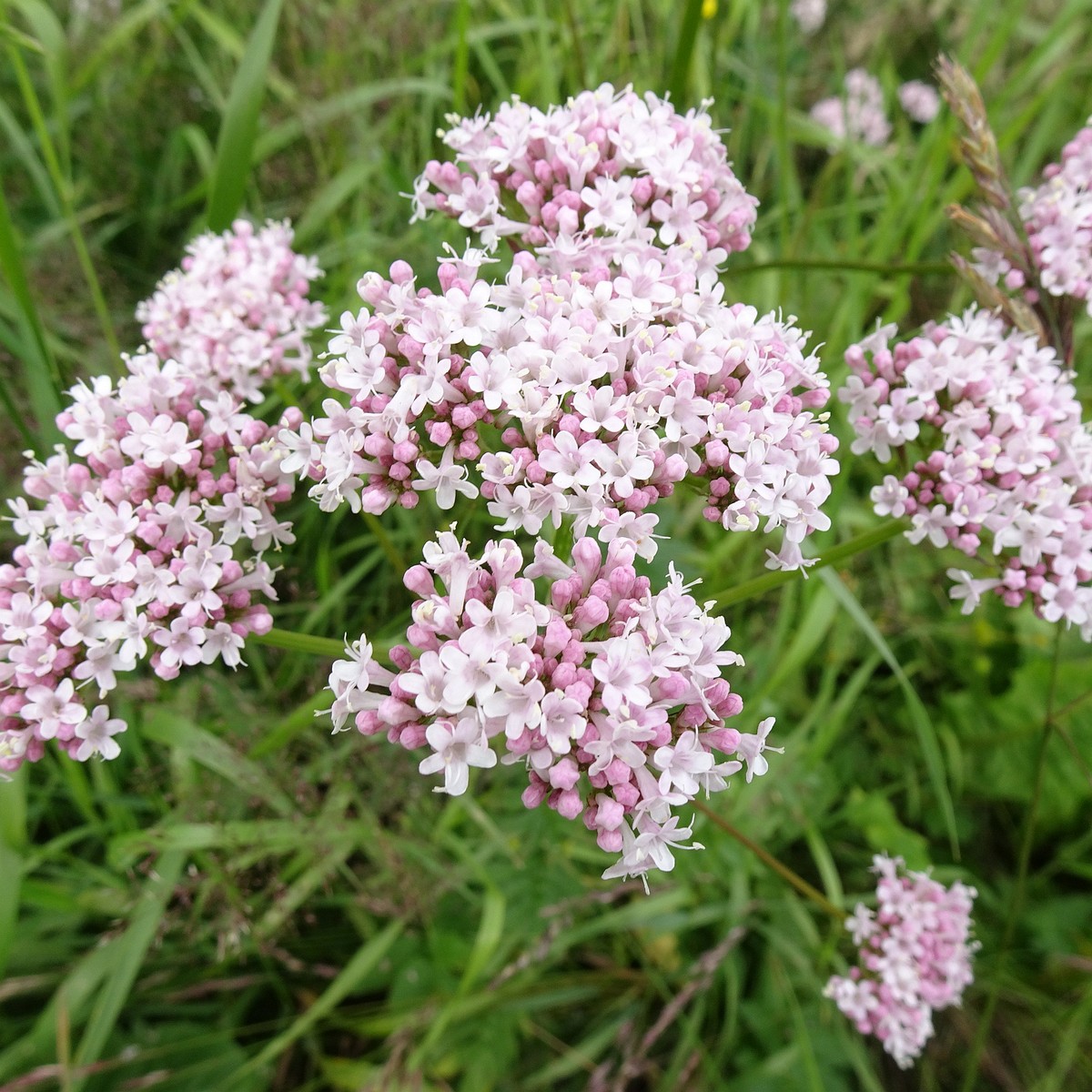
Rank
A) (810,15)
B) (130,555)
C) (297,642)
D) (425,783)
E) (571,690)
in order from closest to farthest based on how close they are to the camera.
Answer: (571,690), (130,555), (297,642), (425,783), (810,15)

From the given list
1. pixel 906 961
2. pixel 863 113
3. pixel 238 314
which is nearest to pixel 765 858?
pixel 906 961

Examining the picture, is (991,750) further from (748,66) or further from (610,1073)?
(748,66)

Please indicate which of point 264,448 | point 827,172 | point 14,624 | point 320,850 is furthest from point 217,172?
point 827,172

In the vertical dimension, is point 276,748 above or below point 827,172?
below

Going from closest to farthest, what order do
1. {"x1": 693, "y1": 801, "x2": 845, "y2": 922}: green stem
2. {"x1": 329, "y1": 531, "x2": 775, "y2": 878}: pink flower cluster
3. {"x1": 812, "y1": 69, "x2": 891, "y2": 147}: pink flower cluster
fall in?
{"x1": 329, "y1": 531, "x2": 775, "y2": 878}: pink flower cluster, {"x1": 693, "y1": 801, "x2": 845, "y2": 922}: green stem, {"x1": 812, "y1": 69, "x2": 891, "y2": 147}: pink flower cluster

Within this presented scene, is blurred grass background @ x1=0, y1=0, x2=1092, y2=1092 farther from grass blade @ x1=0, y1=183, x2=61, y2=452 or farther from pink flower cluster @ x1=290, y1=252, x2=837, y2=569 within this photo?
pink flower cluster @ x1=290, y1=252, x2=837, y2=569

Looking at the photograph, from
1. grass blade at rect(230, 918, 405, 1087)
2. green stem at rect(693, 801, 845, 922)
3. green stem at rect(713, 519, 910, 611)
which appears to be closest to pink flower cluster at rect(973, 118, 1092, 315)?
green stem at rect(713, 519, 910, 611)

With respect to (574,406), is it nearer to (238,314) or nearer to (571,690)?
(571,690)
